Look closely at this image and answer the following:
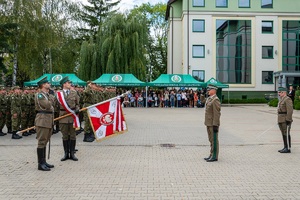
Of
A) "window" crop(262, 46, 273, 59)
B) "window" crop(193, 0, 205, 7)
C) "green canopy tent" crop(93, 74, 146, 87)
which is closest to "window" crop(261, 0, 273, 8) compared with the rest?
"window" crop(262, 46, 273, 59)

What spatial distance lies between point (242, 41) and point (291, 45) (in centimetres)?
663

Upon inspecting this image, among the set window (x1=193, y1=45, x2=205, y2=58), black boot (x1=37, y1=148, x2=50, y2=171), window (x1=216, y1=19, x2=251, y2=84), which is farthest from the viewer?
window (x1=216, y1=19, x2=251, y2=84)

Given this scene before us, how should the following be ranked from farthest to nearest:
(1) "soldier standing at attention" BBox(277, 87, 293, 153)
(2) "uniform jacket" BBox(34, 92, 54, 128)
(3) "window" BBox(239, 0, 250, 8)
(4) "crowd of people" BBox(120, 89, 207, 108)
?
1. (3) "window" BBox(239, 0, 250, 8)
2. (4) "crowd of people" BBox(120, 89, 207, 108)
3. (1) "soldier standing at attention" BBox(277, 87, 293, 153)
4. (2) "uniform jacket" BBox(34, 92, 54, 128)

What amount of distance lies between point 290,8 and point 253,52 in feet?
24.4

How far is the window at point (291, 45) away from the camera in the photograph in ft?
145

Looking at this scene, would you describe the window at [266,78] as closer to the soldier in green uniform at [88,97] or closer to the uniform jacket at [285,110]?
the uniform jacket at [285,110]

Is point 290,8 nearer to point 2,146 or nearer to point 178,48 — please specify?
point 178,48

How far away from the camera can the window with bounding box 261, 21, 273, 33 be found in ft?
143

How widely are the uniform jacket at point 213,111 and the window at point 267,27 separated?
127ft

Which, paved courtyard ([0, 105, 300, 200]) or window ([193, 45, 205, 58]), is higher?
window ([193, 45, 205, 58])

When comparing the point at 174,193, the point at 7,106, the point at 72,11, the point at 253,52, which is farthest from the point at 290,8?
the point at 174,193

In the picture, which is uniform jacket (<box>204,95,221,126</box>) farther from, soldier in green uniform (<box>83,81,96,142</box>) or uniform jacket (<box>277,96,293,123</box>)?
soldier in green uniform (<box>83,81,96,142</box>)

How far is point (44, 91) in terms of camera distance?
25.3 ft

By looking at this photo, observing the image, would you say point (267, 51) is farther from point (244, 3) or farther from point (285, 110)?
point (285, 110)
